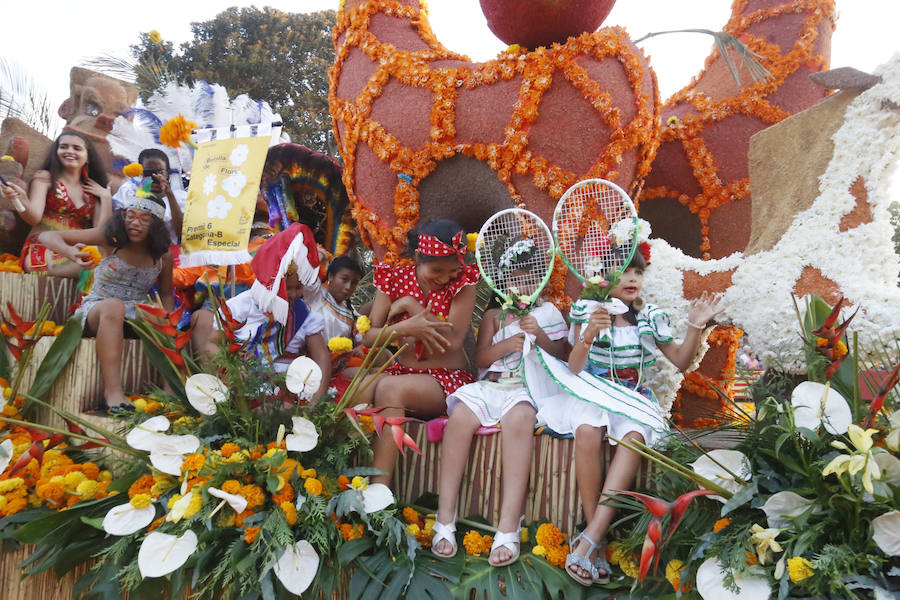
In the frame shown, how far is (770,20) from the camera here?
3.92 metres

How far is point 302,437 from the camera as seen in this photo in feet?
7.62

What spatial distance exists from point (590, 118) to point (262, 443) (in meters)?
2.28

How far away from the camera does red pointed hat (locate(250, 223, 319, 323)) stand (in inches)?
113

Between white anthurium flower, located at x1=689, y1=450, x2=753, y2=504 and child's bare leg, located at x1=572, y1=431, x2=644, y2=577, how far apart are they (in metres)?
0.29

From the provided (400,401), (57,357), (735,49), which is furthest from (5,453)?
(735,49)

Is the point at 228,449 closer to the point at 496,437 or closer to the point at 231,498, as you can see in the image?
the point at 231,498

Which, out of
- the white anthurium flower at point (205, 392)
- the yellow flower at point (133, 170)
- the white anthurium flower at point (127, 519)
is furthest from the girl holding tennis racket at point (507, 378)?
the yellow flower at point (133, 170)

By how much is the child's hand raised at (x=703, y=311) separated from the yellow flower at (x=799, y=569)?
3.53 feet

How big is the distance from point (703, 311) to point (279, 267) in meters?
1.87

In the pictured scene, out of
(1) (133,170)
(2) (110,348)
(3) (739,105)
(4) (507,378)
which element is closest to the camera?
(4) (507,378)

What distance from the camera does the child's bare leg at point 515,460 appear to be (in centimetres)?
231

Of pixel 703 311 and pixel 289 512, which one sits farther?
pixel 703 311

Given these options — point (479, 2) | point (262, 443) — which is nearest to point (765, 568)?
point (262, 443)

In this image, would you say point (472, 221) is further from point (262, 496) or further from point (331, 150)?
point (331, 150)
